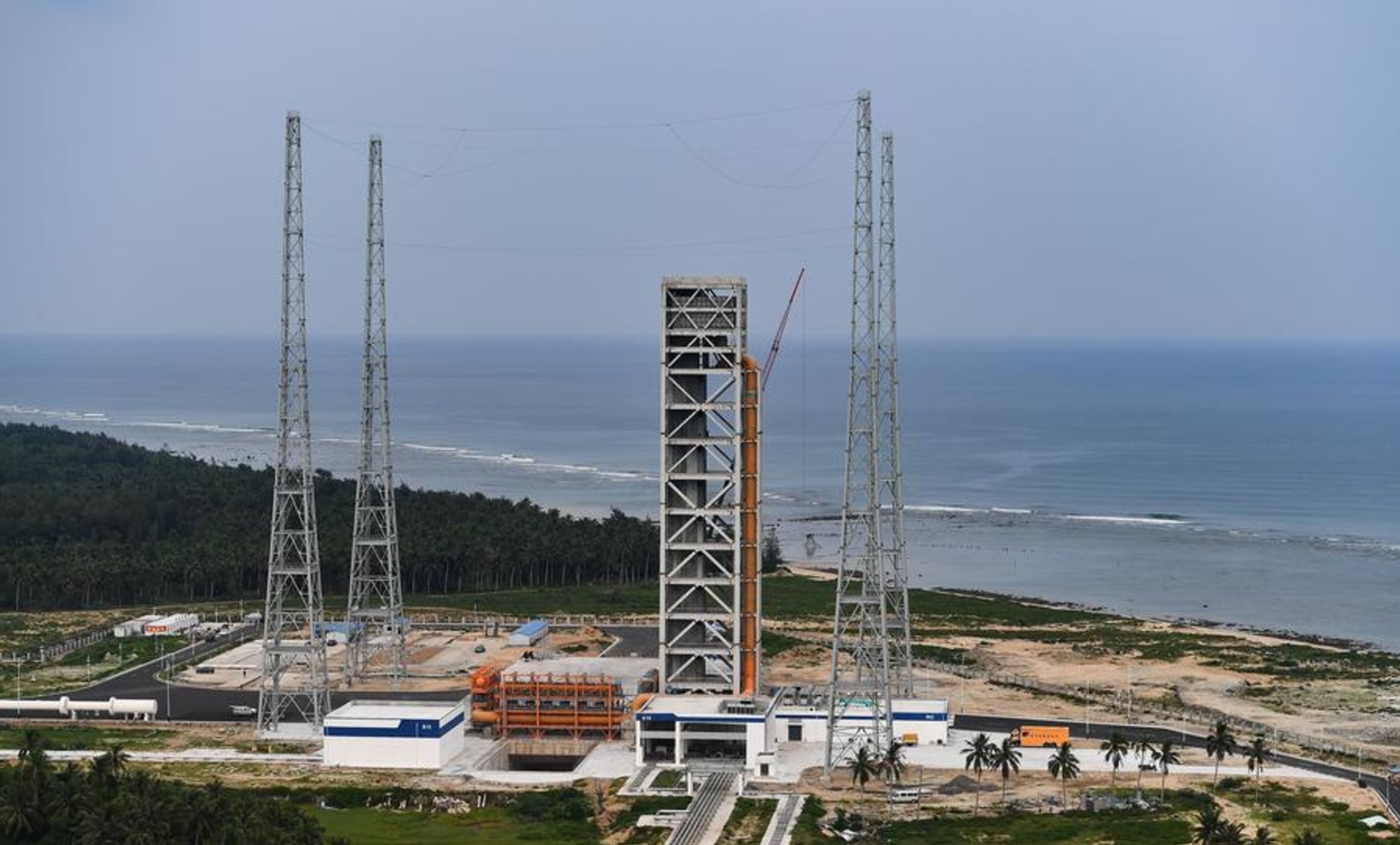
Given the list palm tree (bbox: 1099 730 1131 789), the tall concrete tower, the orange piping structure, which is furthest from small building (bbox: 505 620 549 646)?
palm tree (bbox: 1099 730 1131 789)

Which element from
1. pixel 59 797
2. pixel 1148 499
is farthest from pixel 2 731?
pixel 1148 499

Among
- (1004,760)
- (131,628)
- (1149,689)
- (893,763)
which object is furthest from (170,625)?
(1004,760)

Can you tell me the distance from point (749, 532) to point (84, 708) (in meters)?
30.7

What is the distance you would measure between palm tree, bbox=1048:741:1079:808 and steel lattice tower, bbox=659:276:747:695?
1496 centimetres

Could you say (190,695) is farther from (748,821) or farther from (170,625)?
(748,821)

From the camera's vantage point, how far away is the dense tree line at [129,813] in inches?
2184

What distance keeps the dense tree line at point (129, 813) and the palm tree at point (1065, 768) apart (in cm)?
2589

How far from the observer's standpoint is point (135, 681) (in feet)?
300

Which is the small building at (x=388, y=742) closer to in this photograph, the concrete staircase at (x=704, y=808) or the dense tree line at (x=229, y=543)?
the concrete staircase at (x=704, y=808)

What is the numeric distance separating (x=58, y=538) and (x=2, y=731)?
62.7 meters

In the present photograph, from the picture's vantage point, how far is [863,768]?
66.6 meters

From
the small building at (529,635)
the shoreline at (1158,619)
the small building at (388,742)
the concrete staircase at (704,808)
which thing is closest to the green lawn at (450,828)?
the concrete staircase at (704,808)

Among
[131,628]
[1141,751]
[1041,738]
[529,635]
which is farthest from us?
[131,628]

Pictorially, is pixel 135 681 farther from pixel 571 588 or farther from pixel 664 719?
pixel 571 588
